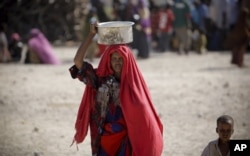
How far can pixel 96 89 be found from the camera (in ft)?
15.7

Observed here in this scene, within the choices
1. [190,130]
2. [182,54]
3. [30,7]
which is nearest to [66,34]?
[30,7]

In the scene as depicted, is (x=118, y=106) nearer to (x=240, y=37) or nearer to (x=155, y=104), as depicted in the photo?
(x=155, y=104)

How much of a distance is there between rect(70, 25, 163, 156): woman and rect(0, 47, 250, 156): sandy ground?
73.4 inches

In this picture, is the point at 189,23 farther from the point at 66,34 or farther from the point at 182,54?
the point at 66,34

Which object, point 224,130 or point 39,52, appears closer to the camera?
point 224,130

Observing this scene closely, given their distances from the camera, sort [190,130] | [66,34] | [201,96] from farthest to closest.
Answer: [66,34] < [201,96] < [190,130]

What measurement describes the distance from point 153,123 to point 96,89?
0.54 meters

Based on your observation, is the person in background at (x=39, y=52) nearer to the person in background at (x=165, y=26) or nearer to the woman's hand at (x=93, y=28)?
the person in background at (x=165, y=26)

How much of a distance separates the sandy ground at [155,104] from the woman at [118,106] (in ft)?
6.11

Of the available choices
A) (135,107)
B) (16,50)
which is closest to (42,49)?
(16,50)

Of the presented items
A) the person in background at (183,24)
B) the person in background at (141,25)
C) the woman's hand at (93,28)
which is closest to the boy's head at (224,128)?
the woman's hand at (93,28)

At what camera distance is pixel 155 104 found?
9562 mm

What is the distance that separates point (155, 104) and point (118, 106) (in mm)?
4872

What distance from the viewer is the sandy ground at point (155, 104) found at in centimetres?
708
